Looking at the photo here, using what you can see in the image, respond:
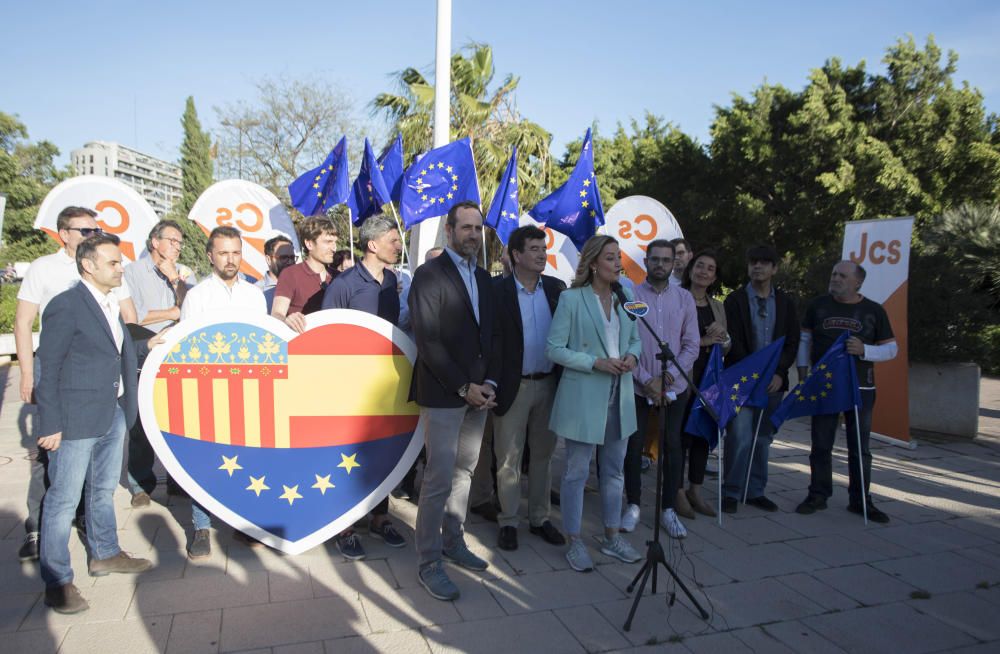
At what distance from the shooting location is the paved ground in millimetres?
2934

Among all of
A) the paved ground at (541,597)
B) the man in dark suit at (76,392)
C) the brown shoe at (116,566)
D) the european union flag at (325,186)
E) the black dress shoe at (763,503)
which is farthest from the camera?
the european union flag at (325,186)

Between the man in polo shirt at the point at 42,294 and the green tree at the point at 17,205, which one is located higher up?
the green tree at the point at 17,205

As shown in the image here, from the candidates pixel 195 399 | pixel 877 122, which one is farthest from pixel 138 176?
pixel 195 399

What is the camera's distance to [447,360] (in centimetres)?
332

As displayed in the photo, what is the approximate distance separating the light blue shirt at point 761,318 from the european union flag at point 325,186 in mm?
4256

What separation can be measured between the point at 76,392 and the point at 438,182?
3996 mm

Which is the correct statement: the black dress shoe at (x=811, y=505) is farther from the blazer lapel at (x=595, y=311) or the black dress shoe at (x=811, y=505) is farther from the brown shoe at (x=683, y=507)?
the blazer lapel at (x=595, y=311)

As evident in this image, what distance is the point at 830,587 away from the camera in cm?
358

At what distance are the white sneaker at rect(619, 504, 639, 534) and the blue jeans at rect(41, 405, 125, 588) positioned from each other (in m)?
2.99

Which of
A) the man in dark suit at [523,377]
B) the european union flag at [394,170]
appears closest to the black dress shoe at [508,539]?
the man in dark suit at [523,377]

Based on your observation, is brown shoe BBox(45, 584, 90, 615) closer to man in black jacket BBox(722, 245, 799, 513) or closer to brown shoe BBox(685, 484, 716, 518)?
brown shoe BBox(685, 484, 716, 518)

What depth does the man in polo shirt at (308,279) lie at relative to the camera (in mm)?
4094

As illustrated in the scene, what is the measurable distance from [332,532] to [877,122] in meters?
21.9

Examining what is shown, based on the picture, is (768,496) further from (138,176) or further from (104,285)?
(138,176)
